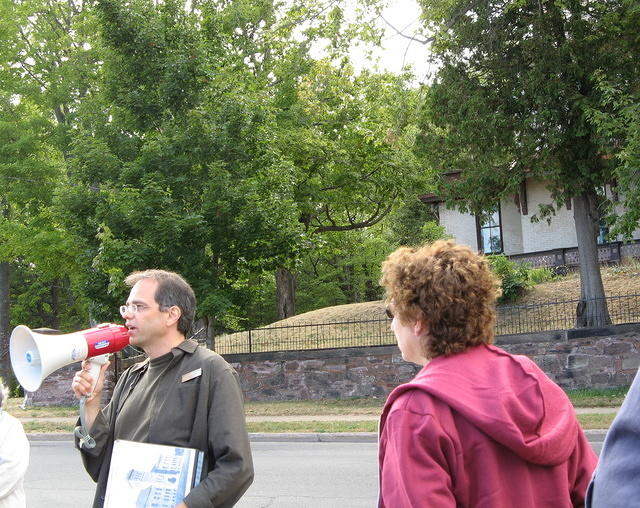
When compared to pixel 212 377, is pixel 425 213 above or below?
above

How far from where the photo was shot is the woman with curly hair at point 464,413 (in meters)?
2.32

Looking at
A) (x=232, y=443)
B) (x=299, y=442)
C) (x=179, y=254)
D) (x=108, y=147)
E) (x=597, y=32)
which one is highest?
(x=597, y=32)

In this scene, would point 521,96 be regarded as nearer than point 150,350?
No

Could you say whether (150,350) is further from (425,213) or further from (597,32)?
(425,213)

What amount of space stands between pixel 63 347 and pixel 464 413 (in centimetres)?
212

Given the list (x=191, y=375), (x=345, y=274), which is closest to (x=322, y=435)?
(x=191, y=375)

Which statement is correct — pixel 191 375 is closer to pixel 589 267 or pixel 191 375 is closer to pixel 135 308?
pixel 135 308

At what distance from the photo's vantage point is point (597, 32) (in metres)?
17.9

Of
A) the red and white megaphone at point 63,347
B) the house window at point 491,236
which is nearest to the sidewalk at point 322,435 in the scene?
the red and white megaphone at point 63,347

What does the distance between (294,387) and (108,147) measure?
759 centimetres

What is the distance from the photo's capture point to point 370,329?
21.6 meters

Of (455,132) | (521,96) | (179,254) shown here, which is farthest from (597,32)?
(179,254)

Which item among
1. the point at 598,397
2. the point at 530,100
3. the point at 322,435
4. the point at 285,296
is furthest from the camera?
the point at 285,296

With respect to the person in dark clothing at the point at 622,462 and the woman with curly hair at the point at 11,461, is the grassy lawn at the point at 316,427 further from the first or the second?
the person in dark clothing at the point at 622,462
